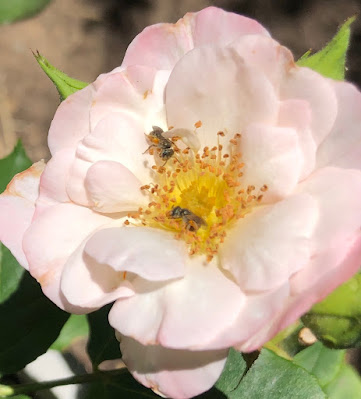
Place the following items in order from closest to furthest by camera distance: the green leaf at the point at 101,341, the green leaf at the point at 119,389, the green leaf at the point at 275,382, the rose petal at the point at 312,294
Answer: the rose petal at the point at 312,294 → the green leaf at the point at 275,382 → the green leaf at the point at 119,389 → the green leaf at the point at 101,341

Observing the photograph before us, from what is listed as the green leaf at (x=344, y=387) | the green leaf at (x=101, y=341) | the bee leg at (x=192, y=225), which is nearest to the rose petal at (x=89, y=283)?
the bee leg at (x=192, y=225)

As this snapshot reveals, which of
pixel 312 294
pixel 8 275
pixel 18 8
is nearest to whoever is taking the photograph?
pixel 312 294

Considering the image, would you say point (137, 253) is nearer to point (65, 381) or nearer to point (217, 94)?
point (217, 94)

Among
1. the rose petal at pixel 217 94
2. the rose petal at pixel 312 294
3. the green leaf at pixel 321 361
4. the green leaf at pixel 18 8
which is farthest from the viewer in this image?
the green leaf at pixel 18 8

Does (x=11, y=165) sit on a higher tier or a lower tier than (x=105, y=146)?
lower

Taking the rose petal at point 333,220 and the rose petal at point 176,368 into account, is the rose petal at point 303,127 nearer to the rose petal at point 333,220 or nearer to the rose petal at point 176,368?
the rose petal at point 333,220

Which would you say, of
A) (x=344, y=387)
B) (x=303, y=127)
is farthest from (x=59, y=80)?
(x=344, y=387)

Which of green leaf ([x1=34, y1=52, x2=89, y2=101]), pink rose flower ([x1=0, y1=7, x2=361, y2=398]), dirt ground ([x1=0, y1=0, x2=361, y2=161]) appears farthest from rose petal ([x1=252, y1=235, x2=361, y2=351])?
dirt ground ([x1=0, y1=0, x2=361, y2=161])
